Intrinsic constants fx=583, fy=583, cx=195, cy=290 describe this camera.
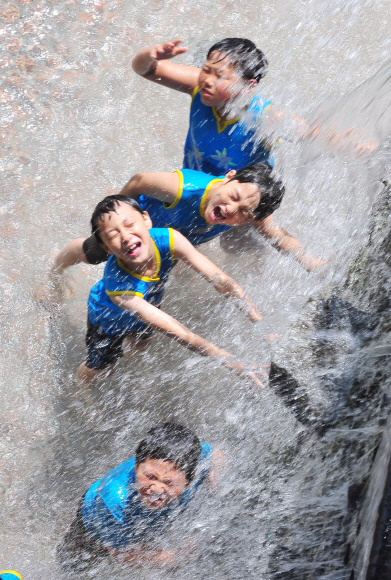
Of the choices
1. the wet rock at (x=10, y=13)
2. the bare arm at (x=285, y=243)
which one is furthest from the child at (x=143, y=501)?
the wet rock at (x=10, y=13)

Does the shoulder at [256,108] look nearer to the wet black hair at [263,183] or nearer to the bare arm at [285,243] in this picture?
the wet black hair at [263,183]

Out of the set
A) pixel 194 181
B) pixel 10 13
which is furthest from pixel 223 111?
pixel 10 13

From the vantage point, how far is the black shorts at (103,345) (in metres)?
2.91

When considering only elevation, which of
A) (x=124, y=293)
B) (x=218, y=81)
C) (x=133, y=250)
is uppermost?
(x=218, y=81)

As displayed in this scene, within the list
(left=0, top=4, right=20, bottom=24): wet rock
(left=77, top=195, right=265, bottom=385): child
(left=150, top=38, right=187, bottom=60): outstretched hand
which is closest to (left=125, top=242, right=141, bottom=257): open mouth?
(left=77, top=195, right=265, bottom=385): child

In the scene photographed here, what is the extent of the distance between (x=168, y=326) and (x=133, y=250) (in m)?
0.36

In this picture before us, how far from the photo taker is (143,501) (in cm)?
243

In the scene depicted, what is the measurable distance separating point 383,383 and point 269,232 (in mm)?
1234

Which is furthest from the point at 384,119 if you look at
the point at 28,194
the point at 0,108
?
the point at 0,108

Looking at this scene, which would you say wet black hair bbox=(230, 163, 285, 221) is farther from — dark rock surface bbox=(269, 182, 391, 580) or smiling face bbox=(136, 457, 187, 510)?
smiling face bbox=(136, 457, 187, 510)

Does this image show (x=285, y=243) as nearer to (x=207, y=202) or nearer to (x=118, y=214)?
(x=207, y=202)

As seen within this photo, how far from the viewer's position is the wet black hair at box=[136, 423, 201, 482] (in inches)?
96.2

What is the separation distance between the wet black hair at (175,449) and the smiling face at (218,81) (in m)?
1.56

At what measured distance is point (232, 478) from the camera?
2.43m
